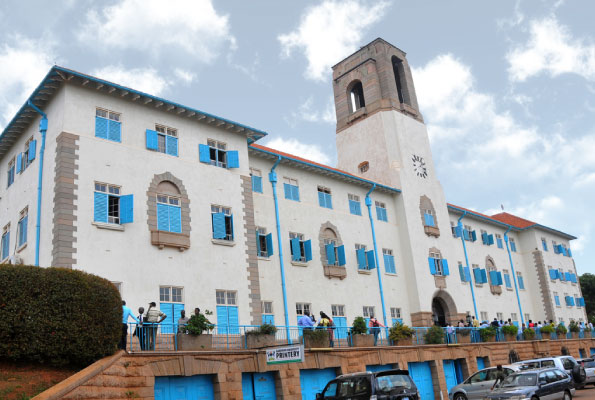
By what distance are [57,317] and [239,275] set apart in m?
10.3

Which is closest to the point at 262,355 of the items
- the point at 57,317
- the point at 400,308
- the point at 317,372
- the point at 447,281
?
the point at 317,372

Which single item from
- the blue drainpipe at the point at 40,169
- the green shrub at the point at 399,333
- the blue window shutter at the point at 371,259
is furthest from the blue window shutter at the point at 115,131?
the blue window shutter at the point at 371,259

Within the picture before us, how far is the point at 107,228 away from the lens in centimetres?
2162

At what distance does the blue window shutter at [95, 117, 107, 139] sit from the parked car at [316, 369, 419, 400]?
514 inches

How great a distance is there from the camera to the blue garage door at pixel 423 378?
2817 centimetres

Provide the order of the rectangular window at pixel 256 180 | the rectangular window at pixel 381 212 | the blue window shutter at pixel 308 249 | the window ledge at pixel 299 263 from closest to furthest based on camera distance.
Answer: the rectangular window at pixel 256 180, the window ledge at pixel 299 263, the blue window shutter at pixel 308 249, the rectangular window at pixel 381 212

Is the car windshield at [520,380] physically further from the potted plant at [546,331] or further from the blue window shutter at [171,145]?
the potted plant at [546,331]

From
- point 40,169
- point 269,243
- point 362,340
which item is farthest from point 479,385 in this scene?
point 40,169

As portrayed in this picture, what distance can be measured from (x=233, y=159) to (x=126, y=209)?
632cm

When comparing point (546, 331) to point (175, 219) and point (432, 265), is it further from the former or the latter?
point (175, 219)

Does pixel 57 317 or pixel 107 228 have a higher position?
pixel 107 228

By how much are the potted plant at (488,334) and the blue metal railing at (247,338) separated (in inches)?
4.4

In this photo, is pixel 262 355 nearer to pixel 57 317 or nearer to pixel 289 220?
pixel 57 317

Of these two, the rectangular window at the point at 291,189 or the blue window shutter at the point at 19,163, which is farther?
the rectangular window at the point at 291,189
